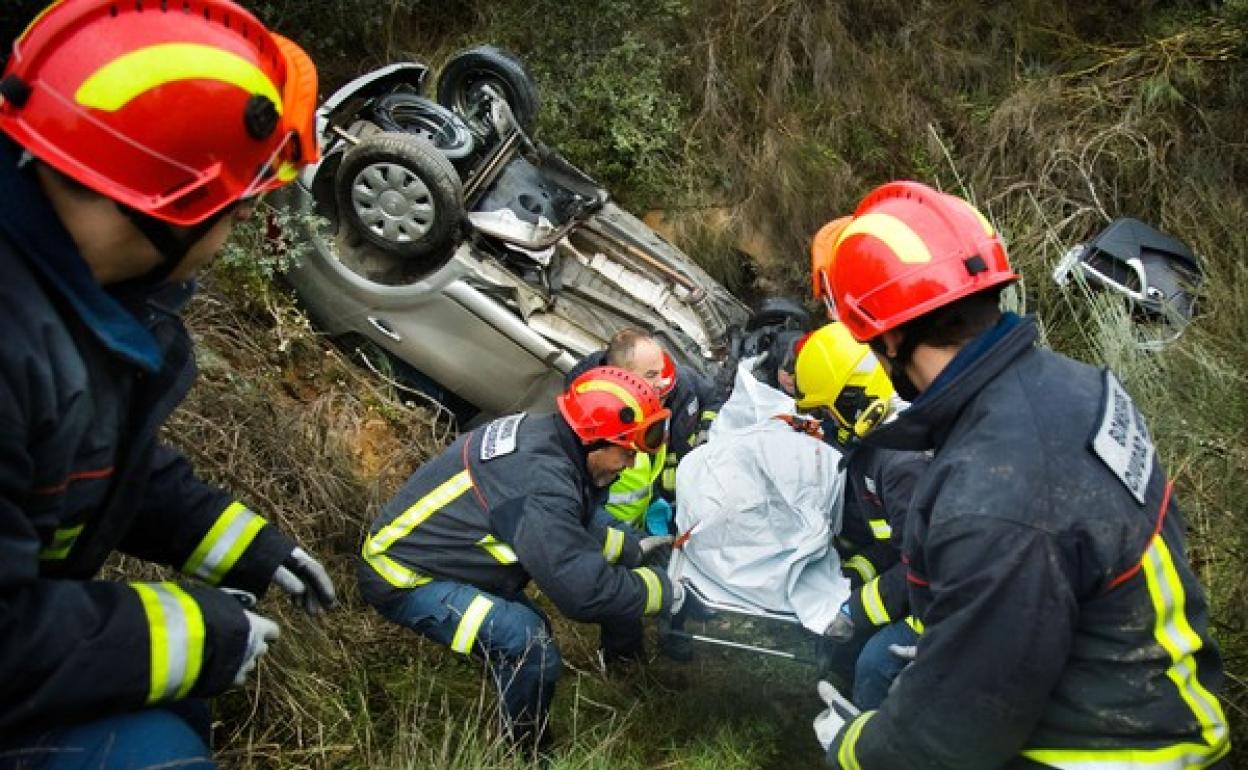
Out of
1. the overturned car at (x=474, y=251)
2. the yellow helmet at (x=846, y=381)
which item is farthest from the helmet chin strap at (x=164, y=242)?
the overturned car at (x=474, y=251)

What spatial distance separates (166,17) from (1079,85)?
5616mm

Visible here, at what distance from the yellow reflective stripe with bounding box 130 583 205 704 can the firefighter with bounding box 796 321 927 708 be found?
6.39 ft

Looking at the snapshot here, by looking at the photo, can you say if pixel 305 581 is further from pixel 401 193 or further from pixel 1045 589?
pixel 401 193

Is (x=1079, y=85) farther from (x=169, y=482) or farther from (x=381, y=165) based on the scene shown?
(x=169, y=482)

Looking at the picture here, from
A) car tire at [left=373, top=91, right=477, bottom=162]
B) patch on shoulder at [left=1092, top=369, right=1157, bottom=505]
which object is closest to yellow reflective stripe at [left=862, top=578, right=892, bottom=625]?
patch on shoulder at [left=1092, top=369, right=1157, bottom=505]

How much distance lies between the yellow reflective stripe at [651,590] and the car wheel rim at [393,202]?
7.20 feet

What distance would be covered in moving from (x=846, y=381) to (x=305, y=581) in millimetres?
2333

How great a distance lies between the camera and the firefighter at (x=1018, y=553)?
1.90 meters

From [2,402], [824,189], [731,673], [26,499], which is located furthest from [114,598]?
[824,189]

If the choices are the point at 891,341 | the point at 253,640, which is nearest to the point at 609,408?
the point at 891,341

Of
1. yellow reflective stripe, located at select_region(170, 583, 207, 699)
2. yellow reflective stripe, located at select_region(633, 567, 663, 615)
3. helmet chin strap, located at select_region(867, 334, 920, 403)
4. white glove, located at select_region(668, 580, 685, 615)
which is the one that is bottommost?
white glove, located at select_region(668, 580, 685, 615)

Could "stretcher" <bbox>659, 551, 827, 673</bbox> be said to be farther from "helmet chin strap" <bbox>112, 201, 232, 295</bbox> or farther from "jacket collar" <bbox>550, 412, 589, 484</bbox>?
"helmet chin strap" <bbox>112, 201, 232, 295</bbox>

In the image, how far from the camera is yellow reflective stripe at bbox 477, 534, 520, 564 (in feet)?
11.5

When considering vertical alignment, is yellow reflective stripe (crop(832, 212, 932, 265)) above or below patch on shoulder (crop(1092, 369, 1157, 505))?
above
